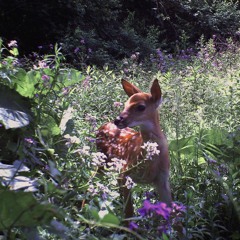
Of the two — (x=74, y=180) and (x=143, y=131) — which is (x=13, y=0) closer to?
(x=143, y=131)

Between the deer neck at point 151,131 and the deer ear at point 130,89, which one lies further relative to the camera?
the deer ear at point 130,89

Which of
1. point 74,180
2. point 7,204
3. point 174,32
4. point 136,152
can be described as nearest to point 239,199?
point 136,152

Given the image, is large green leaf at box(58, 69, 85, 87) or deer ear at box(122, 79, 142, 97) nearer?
large green leaf at box(58, 69, 85, 87)

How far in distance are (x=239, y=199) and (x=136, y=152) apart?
2.22 feet

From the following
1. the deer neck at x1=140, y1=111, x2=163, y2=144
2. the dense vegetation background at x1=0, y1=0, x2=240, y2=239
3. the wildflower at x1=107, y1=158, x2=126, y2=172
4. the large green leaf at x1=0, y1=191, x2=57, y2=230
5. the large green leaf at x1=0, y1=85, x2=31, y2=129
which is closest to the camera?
the large green leaf at x1=0, y1=191, x2=57, y2=230

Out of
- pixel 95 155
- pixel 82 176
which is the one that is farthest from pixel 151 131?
pixel 95 155

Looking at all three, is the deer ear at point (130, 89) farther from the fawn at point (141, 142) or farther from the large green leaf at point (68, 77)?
the large green leaf at point (68, 77)

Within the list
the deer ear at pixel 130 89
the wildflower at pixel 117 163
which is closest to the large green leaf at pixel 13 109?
the wildflower at pixel 117 163

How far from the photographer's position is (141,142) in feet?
11.1

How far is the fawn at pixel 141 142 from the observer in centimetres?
318

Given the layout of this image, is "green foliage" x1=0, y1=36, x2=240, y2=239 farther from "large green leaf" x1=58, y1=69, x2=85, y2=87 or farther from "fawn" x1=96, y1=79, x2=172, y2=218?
"fawn" x1=96, y1=79, x2=172, y2=218

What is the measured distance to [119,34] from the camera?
1224 centimetres

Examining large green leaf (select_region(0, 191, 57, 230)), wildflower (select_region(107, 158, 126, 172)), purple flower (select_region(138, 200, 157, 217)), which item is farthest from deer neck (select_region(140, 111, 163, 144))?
large green leaf (select_region(0, 191, 57, 230))

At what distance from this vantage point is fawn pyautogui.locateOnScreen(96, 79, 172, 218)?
3.18 metres
